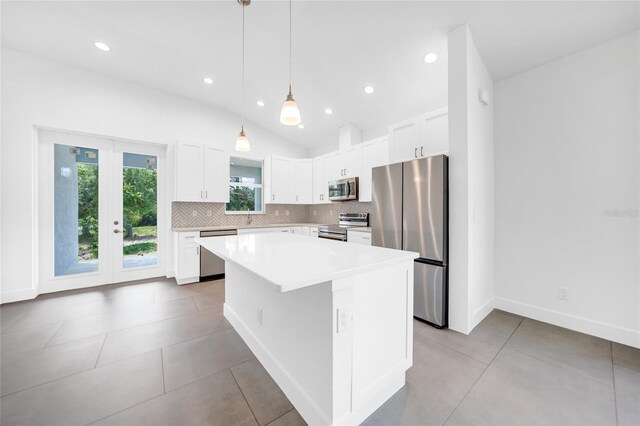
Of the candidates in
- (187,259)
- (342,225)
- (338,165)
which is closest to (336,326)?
(342,225)

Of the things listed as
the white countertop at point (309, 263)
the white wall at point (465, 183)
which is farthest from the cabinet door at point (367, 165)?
the white countertop at point (309, 263)

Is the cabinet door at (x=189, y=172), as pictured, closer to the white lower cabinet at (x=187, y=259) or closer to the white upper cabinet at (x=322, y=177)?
the white lower cabinet at (x=187, y=259)

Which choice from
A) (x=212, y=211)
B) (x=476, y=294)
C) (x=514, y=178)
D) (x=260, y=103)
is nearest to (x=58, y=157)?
(x=212, y=211)

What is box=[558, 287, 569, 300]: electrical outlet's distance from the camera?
2482 mm

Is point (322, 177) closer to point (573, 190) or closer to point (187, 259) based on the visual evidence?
point (187, 259)

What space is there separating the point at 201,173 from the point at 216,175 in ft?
0.88

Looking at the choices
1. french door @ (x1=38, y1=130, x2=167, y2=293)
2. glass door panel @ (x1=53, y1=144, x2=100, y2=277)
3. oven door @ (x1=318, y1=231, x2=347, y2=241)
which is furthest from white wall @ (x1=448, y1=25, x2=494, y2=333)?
glass door panel @ (x1=53, y1=144, x2=100, y2=277)

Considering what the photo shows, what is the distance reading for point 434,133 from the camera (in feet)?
9.49

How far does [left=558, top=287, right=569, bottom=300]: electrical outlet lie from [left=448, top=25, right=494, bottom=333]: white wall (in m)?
0.75

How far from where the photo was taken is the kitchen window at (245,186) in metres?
5.14

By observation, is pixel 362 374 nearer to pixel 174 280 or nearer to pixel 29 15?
pixel 174 280

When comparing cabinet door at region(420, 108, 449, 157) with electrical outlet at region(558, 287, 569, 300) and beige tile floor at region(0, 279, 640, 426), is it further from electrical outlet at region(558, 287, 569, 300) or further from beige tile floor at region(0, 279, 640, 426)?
beige tile floor at region(0, 279, 640, 426)

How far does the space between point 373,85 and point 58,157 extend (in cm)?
481

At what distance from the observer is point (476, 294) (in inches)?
100
